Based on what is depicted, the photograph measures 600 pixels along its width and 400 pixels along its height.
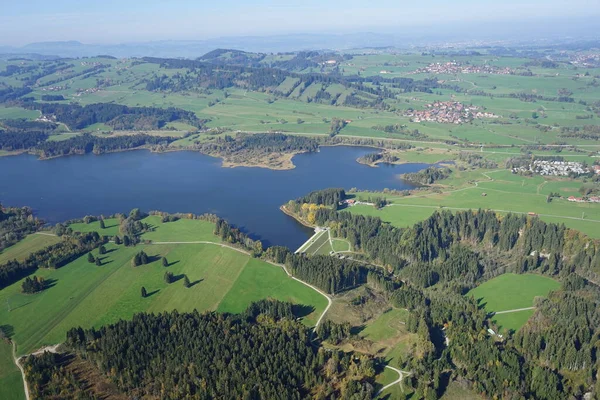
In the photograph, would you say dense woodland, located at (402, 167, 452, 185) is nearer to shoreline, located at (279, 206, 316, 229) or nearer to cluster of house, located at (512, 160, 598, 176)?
cluster of house, located at (512, 160, 598, 176)

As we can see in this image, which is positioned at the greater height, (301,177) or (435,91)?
(435,91)

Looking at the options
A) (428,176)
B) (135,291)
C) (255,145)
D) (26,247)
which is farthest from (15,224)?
(428,176)

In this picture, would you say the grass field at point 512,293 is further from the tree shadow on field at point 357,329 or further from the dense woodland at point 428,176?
the dense woodland at point 428,176

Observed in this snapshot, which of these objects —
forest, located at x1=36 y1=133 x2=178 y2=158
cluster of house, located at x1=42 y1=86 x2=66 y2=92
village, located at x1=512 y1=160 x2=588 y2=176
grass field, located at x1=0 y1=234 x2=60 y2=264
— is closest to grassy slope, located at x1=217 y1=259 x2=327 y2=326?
grass field, located at x1=0 y1=234 x2=60 y2=264

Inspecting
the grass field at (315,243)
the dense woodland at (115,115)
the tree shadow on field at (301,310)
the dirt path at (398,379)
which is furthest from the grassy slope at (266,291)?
the dense woodland at (115,115)

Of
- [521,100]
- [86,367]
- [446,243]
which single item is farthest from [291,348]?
[521,100]

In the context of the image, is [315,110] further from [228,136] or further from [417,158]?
[417,158]
